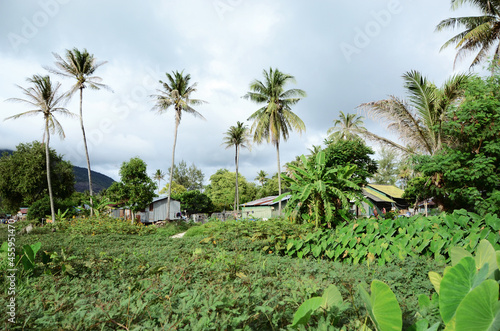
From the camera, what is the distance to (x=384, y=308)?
917mm

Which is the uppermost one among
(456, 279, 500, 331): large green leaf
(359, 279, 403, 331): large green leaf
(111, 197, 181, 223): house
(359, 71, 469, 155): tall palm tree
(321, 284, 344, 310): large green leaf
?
(359, 71, 469, 155): tall palm tree

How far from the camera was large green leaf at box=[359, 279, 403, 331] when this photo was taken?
0.89 meters

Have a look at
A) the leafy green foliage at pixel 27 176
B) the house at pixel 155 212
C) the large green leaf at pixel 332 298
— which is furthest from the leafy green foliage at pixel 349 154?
the leafy green foliage at pixel 27 176

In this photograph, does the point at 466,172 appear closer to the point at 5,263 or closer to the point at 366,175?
the point at 366,175

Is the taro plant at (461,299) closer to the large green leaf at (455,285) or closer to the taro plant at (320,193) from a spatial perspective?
the large green leaf at (455,285)

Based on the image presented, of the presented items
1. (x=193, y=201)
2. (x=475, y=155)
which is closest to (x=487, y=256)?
(x=475, y=155)

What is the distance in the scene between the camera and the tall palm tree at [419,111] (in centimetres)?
1212

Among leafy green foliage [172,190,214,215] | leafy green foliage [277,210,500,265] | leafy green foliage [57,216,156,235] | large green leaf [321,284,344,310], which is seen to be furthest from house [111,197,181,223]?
large green leaf [321,284,344,310]

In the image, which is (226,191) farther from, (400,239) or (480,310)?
(480,310)

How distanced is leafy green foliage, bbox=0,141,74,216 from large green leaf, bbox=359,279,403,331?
36515mm

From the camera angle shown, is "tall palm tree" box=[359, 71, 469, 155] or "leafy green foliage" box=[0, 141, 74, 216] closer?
"tall palm tree" box=[359, 71, 469, 155]

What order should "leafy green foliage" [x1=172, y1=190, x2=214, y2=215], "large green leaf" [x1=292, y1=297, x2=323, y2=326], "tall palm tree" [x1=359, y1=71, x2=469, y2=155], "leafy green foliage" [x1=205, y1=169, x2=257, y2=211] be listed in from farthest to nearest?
"leafy green foliage" [x1=205, y1=169, x2=257, y2=211]
"leafy green foliage" [x1=172, y1=190, x2=214, y2=215]
"tall palm tree" [x1=359, y1=71, x2=469, y2=155]
"large green leaf" [x1=292, y1=297, x2=323, y2=326]

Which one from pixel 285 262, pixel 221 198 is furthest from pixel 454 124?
pixel 221 198

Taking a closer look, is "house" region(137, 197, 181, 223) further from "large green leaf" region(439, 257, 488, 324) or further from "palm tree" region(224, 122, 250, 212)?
"large green leaf" region(439, 257, 488, 324)
